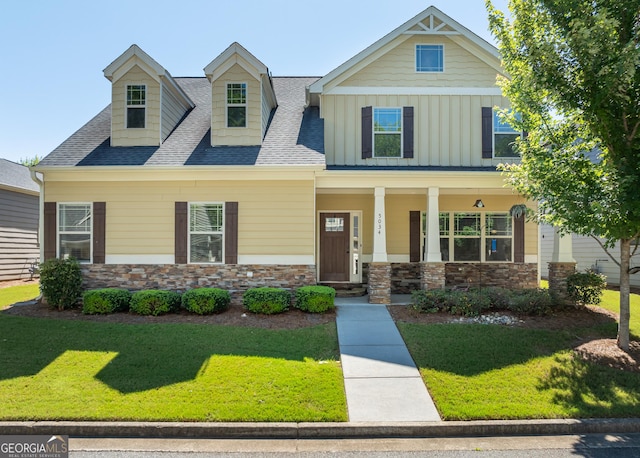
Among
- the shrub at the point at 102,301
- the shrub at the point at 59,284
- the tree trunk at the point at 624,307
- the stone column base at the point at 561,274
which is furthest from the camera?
the stone column base at the point at 561,274

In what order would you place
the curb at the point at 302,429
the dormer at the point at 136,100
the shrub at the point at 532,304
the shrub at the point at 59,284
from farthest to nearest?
the dormer at the point at 136,100, the shrub at the point at 59,284, the shrub at the point at 532,304, the curb at the point at 302,429

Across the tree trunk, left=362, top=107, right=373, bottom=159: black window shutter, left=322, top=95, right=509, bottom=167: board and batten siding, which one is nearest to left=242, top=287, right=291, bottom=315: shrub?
left=322, top=95, right=509, bottom=167: board and batten siding

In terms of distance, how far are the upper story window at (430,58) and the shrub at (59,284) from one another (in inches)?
422

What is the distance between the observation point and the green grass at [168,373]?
4.79m

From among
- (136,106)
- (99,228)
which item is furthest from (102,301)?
(136,106)

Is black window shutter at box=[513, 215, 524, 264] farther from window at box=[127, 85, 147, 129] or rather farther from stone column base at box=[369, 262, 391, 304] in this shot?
window at box=[127, 85, 147, 129]

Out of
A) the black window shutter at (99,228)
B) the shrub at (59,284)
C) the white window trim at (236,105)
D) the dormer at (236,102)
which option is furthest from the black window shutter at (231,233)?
the shrub at (59,284)

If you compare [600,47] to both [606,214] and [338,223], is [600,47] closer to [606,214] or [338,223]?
[606,214]

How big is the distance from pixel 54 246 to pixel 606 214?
11918mm

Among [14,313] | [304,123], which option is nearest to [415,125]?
[304,123]

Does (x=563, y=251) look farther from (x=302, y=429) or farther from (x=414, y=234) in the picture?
(x=302, y=429)

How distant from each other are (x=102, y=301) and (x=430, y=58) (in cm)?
1081

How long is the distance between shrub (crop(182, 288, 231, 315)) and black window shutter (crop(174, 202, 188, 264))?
147 centimetres

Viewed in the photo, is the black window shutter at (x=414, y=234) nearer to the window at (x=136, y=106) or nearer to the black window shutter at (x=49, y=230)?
the window at (x=136, y=106)
